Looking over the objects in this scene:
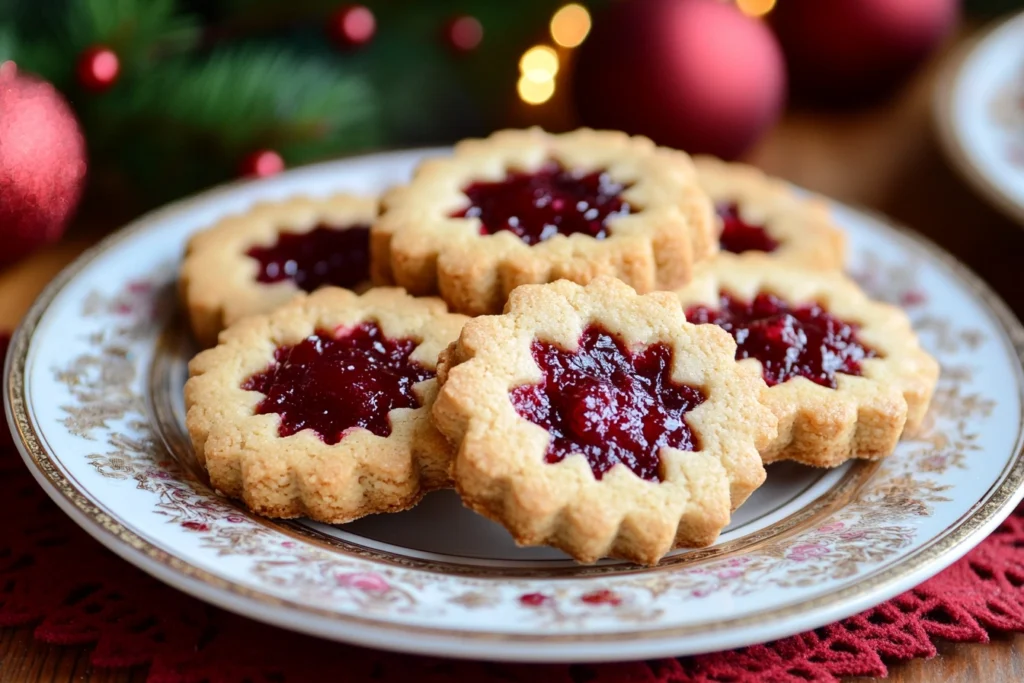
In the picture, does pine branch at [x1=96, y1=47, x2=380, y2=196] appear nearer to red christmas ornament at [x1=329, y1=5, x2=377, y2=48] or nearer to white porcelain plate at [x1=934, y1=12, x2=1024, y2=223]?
red christmas ornament at [x1=329, y1=5, x2=377, y2=48]

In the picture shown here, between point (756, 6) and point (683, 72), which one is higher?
point (756, 6)

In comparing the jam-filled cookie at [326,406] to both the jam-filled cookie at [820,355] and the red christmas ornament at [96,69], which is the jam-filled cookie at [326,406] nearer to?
the jam-filled cookie at [820,355]

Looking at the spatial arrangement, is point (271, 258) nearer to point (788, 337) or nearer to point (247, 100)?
point (247, 100)

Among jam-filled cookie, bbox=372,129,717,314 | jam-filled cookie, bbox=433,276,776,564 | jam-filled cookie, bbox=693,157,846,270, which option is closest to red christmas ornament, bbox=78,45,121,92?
jam-filled cookie, bbox=372,129,717,314

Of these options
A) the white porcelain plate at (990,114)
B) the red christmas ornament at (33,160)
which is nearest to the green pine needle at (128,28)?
the red christmas ornament at (33,160)

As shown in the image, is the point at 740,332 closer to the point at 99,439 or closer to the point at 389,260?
the point at 389,260

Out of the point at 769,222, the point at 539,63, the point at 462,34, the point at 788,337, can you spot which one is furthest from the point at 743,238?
the point at 539,63
